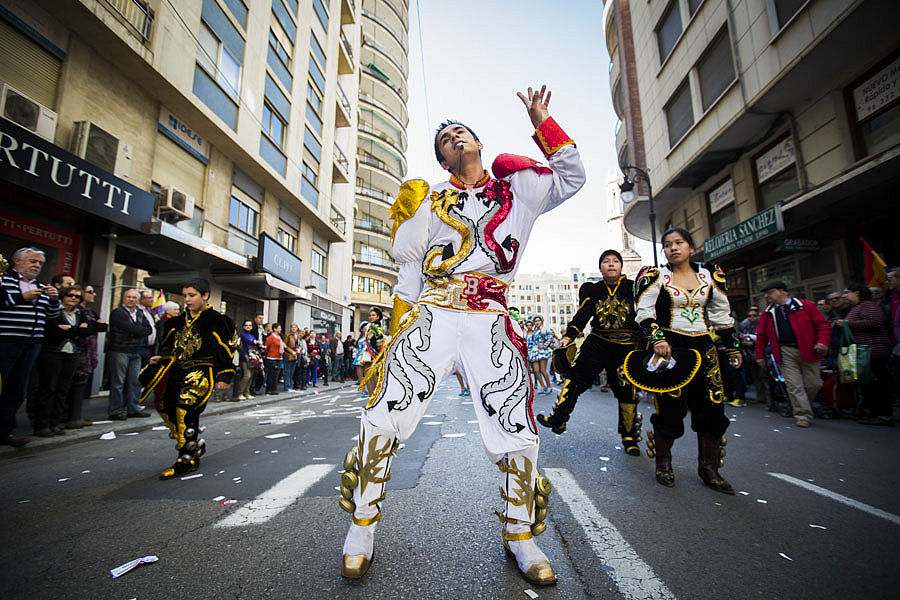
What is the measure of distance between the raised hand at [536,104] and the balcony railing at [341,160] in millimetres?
23571

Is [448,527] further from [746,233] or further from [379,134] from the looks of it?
[379,134]

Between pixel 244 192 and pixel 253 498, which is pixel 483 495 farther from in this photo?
pixel 244 192

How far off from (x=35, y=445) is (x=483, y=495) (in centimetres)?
520

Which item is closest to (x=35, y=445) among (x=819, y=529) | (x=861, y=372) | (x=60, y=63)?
(x=819, y=529)

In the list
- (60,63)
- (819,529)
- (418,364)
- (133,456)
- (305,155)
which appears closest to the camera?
(418,364)

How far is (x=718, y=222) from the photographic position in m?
14.7

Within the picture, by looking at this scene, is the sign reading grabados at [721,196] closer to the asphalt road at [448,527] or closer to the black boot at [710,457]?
the asphalt road at [448,527]

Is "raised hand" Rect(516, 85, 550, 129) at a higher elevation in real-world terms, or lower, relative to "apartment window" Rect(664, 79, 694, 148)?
lower

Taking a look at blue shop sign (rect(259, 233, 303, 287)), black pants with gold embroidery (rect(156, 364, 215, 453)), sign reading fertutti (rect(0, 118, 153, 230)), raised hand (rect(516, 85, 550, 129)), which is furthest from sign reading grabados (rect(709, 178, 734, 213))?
sign reading fertutti (rect(0, 118, 153, 230))

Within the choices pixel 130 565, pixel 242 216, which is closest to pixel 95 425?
pixel 130 565

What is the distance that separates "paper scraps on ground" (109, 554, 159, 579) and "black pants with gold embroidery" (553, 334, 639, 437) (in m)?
3.48

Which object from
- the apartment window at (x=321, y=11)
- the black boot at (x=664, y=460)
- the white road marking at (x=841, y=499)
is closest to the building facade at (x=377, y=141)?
the apartment window at (x=321, y=11)

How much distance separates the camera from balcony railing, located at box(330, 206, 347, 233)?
23953 mm

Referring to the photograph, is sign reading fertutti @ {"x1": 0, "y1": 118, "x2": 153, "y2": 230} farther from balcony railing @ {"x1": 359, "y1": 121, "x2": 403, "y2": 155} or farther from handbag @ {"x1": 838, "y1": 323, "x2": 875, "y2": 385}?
balcony railing @ {"x1": 359, "y1": 121, "x2": 403, "y2": 155}
